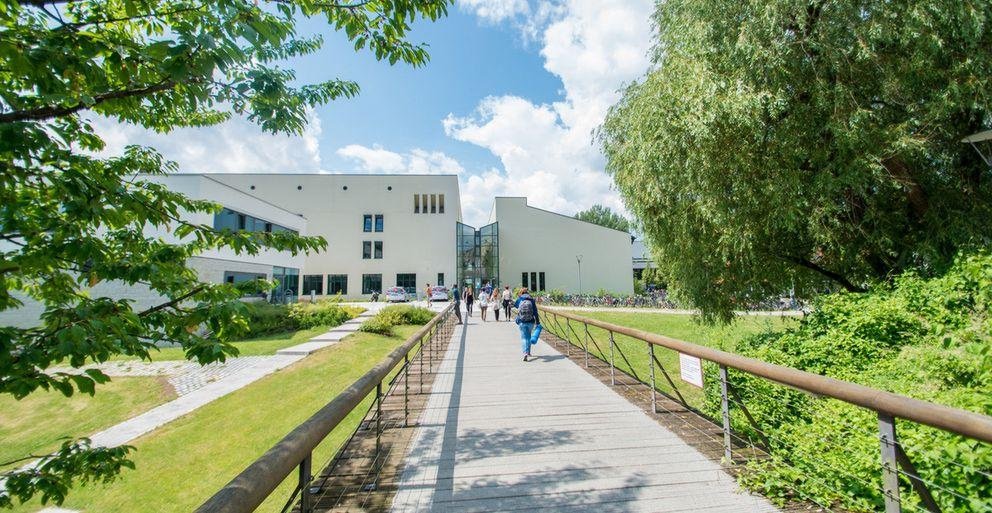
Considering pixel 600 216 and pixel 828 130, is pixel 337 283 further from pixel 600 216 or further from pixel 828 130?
pixel 600 216

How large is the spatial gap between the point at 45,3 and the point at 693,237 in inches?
345

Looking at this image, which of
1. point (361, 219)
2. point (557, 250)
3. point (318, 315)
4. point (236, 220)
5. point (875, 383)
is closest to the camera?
point (875, 383)

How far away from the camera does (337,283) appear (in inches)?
1592

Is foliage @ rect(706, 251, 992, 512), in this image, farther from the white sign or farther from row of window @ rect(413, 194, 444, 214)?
row of window @ rect(413, 194, 444, 214)

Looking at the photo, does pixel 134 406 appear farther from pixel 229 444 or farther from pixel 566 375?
pixel 566 375

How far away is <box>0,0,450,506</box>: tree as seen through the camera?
1.72 meters

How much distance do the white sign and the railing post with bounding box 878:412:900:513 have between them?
5.57ft

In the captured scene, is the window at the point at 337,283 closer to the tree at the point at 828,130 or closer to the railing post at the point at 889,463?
the tree at the point at 828,130

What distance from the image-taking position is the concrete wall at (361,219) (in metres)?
41.0

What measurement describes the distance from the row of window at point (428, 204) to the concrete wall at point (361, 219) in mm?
395

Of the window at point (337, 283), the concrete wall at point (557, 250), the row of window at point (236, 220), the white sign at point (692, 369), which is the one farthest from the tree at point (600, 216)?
the white sign at point (692, 369)

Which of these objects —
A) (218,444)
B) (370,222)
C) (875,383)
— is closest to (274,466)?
(875,383)

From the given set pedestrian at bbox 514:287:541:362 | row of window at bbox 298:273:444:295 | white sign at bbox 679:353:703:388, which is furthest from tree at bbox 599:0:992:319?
row of window at bbox 298:273:444:295

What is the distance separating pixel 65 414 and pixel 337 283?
3237 cm
